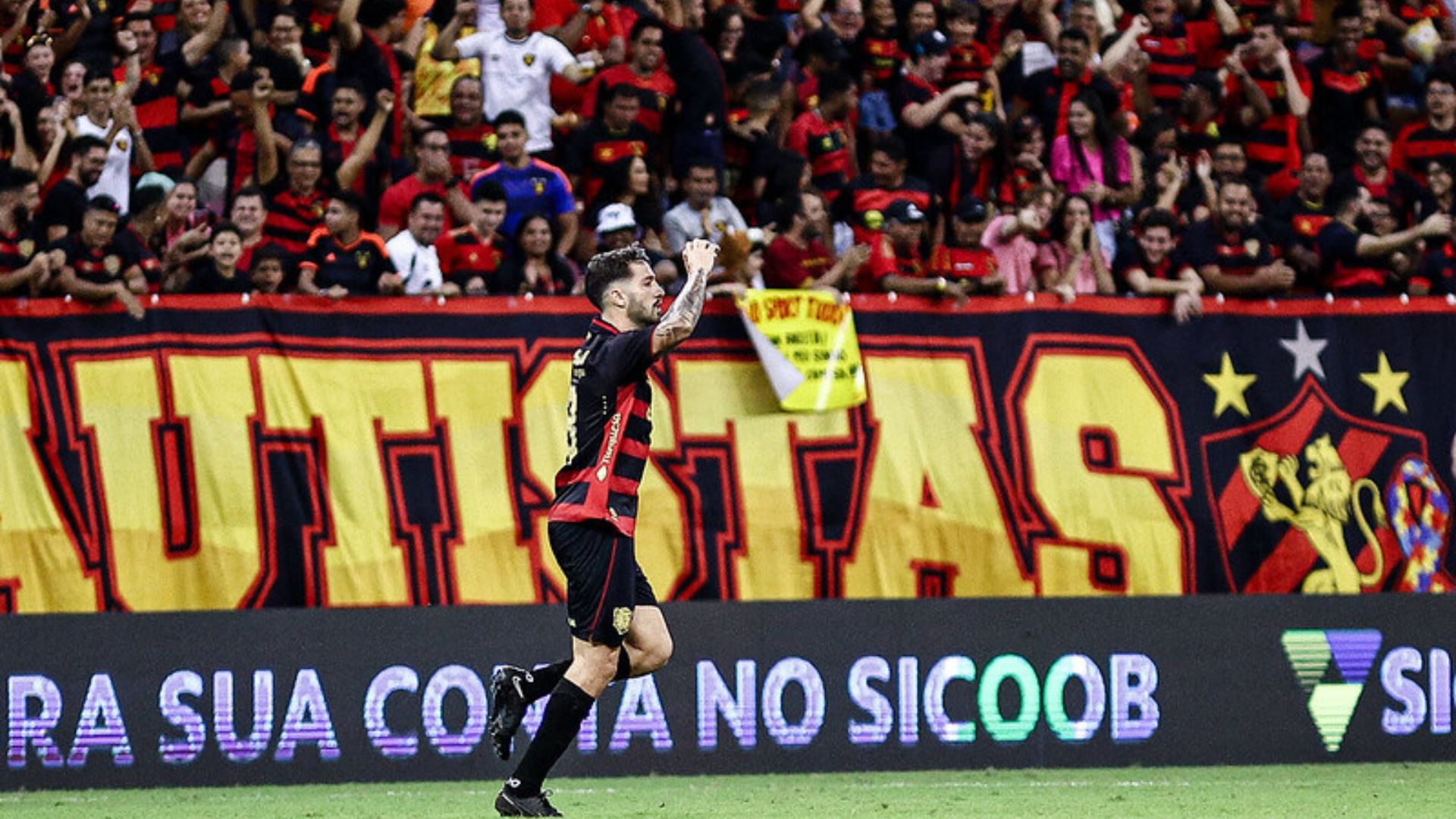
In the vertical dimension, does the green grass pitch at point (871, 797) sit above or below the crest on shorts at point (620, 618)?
below

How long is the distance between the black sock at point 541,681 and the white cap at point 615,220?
4179mm

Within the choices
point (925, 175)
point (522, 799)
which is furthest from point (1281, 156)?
point (522, 799)

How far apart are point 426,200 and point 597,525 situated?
173 inches

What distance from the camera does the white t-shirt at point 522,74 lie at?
1385 cm

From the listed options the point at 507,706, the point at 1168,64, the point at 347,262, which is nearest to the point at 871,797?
the point at 507,706

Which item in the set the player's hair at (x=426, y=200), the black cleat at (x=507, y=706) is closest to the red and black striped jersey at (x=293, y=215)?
the player's hair at (x=426, y=200)

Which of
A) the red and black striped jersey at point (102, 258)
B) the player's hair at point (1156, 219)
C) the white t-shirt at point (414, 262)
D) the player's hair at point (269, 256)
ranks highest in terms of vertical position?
the red and black striped jersey at point (102, 258)

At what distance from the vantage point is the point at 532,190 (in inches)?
505

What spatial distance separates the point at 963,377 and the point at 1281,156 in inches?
203

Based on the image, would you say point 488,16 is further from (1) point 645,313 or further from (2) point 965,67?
(1) point 645,313

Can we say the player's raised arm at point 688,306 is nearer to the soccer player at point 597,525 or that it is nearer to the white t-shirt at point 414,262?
the soccer player at point 597,525

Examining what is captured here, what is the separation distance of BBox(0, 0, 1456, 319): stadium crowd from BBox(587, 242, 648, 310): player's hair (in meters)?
2.80

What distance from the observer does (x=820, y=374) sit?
1114cm

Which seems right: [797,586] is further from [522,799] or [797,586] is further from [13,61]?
[13,61]
